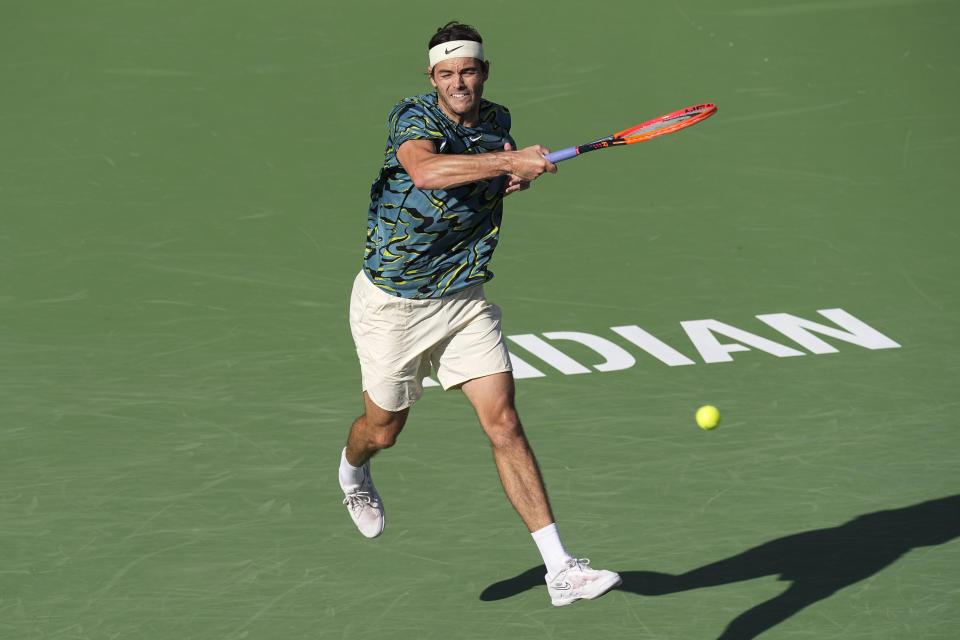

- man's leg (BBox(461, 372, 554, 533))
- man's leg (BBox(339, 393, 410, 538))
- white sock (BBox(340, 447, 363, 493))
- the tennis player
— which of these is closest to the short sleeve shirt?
the tennis player

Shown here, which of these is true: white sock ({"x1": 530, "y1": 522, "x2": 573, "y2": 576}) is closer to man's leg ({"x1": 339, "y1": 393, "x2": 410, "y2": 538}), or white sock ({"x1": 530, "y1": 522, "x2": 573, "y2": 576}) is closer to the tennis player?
the tennis player

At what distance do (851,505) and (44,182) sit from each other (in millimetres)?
6789

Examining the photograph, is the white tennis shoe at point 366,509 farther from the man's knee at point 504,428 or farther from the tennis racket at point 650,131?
the tennis racket at point 650,131

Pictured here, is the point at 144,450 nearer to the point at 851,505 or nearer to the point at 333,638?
the point at 333,638

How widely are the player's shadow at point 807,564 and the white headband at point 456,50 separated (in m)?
2.25

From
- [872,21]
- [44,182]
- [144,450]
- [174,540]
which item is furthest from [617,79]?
[174,540]

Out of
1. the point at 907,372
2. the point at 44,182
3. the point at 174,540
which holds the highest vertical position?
the point at 44,182

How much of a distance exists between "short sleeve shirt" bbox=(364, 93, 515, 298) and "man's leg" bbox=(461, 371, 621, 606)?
0.48 meters

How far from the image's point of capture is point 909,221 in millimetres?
10914

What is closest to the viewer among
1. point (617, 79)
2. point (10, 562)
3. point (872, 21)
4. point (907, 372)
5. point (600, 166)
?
point (10, 562)

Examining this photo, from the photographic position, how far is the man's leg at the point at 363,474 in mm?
6918

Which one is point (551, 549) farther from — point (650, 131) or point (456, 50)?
point (456, 50)

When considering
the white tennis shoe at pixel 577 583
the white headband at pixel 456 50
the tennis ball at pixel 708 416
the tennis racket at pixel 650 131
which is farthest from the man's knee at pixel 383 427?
the tennis ball at pixel 708 416

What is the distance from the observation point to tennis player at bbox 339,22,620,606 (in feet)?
19.3
